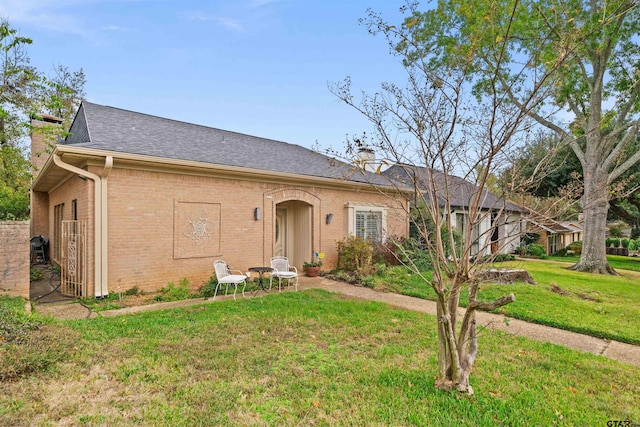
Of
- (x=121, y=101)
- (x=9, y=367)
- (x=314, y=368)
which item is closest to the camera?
(x=9, y=367)

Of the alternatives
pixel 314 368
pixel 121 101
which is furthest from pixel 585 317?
pixel 121 101

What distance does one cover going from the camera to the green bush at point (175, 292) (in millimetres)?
7126

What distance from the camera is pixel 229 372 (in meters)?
3.67

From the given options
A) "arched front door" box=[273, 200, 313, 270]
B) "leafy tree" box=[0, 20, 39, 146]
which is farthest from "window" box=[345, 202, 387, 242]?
"leafy tree" box=[0, 20, 39, 146]

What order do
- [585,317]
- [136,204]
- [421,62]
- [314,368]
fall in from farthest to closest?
[136,204]
[585,317]
[314,368]
[421,62]

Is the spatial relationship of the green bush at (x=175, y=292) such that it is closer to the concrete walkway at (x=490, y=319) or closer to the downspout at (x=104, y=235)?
the concrete walkway at (x=490, y=319)

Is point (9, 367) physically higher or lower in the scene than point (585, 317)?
higher

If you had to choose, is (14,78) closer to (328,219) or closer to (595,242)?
(328,219)

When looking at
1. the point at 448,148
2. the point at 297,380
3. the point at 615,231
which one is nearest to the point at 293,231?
the point at 297,380

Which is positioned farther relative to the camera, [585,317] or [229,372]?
[585,317]

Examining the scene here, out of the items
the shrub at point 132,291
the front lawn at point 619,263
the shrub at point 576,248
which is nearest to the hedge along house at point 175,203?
the shrub at point 132,291

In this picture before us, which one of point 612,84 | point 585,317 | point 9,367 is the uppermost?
point 612,84

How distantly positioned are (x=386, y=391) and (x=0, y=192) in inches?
725

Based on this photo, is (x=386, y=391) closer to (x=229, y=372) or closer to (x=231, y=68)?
(x=229, y=372)
